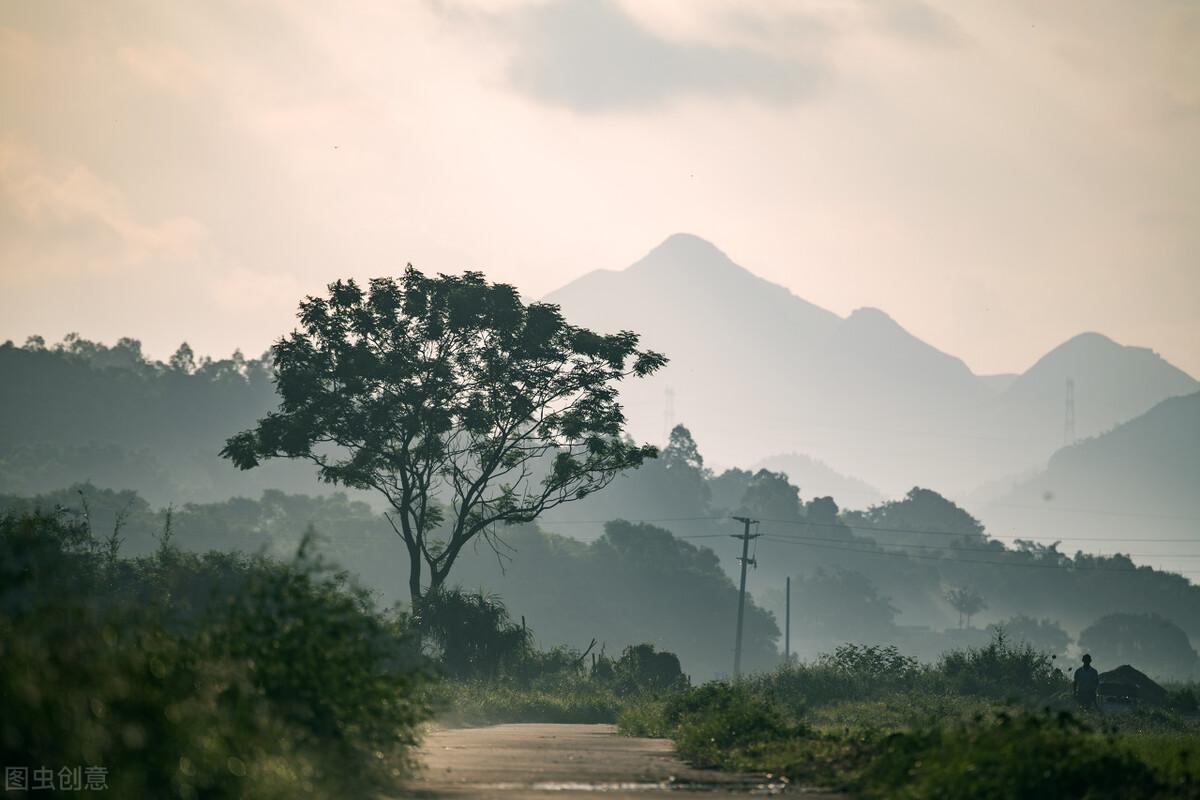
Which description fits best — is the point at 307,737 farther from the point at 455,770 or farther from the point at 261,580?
the point at 455,770

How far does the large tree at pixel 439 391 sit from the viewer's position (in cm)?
4591

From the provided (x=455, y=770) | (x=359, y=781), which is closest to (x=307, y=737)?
(x=359, y=781)

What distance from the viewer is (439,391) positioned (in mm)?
46562

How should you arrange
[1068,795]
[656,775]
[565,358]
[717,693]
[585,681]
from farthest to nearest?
[565,358] < [585,681] < [717,693] < [656,775] < [1068,795]

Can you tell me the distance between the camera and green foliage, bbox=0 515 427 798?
8.46 meters

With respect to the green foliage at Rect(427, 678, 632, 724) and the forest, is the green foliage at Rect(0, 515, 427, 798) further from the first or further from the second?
the green foliage at Rect(427, 678, 632, 724)

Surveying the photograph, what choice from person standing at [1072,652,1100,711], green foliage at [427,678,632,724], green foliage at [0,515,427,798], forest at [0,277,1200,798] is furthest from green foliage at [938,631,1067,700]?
green foliage at [0,515,427,798]

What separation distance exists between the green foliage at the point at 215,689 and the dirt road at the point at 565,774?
0.94 metres

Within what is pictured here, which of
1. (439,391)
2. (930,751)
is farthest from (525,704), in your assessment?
(930,751)

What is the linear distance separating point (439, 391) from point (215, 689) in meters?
36.8

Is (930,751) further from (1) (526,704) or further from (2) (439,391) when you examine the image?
(2) (439,391)

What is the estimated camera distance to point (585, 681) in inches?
1640

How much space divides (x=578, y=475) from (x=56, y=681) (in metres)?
39.1

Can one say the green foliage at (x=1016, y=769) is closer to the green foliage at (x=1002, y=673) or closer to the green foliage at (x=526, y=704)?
the green foliage at (x=526, y=704)
